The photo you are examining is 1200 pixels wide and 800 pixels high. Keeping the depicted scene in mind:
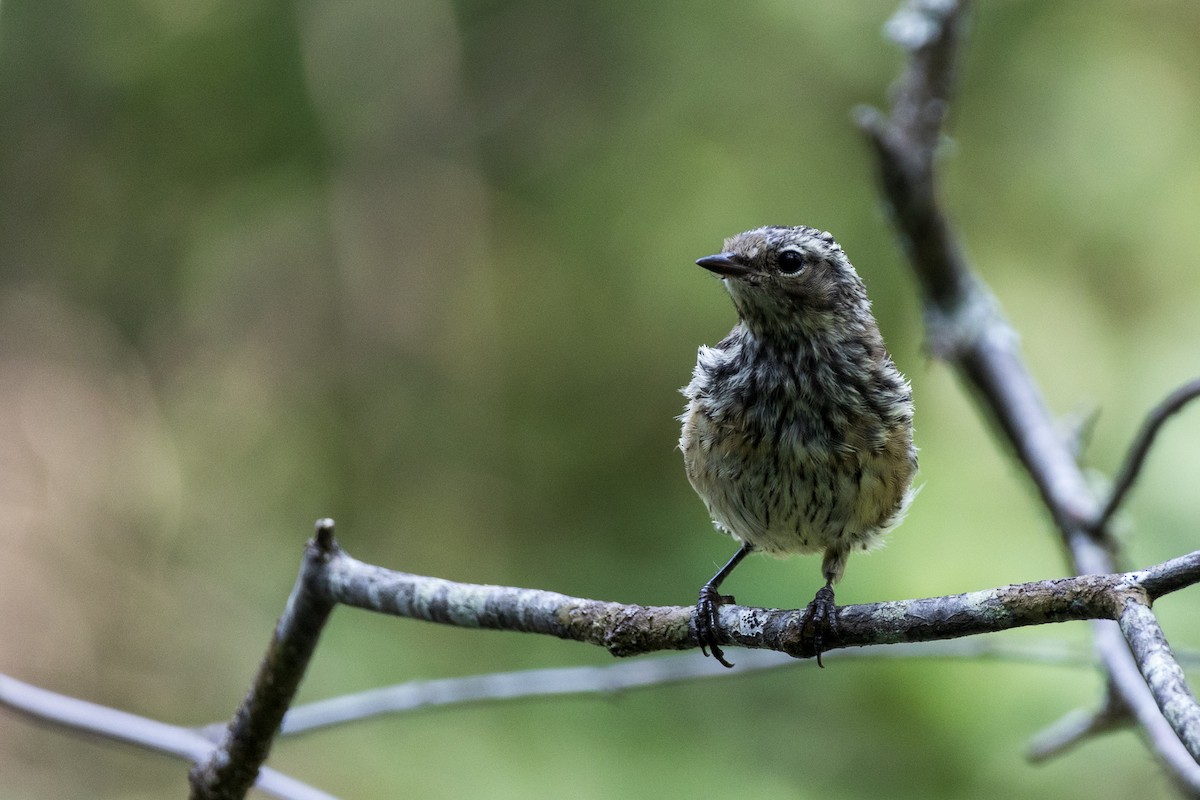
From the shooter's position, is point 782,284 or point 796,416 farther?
point 782,284

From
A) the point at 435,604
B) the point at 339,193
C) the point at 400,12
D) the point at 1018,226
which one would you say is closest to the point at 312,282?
the point at 339,193

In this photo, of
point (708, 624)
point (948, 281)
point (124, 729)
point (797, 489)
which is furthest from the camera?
point (948, 281)

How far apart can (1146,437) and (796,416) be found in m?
0.96

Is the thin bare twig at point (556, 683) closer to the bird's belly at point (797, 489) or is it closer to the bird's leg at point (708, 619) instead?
the bird's belly at point (797, 489)

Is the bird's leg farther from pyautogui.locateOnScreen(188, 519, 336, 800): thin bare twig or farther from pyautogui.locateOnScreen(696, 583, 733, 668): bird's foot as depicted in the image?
pyautogui.locateOnScreen(188, 519, 336, 800): thin bare twig

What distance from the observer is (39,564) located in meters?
→ 6.09

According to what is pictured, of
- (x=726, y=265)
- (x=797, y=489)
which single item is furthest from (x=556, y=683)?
(x=726, y=265)

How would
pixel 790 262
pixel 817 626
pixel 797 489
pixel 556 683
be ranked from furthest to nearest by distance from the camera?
pixel 556 683 < pixel 790 262 < pixel 797 489 < pixel 817 626

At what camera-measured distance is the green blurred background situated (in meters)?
5.54

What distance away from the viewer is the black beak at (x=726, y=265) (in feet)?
11.0

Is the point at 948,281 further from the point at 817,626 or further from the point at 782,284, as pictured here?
the point at 817,626

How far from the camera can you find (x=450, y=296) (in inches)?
257

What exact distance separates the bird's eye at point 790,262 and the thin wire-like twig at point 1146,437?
3.47 ft

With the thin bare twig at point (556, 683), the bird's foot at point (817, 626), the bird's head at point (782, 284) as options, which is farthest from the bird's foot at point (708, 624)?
the bird's head at point (782, 284)
